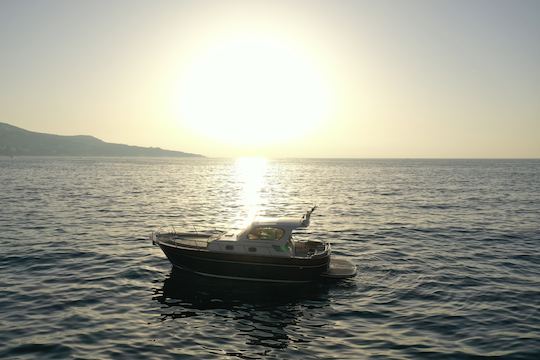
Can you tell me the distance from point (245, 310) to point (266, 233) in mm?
4898

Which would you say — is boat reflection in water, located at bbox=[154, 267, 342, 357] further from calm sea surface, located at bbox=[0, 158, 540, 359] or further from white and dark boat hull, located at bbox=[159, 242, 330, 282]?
white and dark boat hull, located at bbox=[159, 242, 330, 282]

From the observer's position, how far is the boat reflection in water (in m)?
15.2

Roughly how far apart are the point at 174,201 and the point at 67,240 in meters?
29.0

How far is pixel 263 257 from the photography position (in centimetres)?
2112

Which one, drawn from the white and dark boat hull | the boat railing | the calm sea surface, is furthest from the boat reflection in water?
the boat railing

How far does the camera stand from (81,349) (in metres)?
13.9

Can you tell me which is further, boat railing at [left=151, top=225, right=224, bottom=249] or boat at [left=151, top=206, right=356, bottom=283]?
boat railing at [left=151, top=225, right=224, bottom=249]

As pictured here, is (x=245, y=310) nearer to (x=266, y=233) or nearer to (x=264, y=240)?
(x=264, y=240)

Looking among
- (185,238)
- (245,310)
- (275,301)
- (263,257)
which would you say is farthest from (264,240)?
(185,238)

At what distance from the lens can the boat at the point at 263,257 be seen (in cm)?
2111

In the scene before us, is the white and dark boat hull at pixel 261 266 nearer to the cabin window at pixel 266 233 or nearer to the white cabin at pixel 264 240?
the white cabin at pixel 264 240

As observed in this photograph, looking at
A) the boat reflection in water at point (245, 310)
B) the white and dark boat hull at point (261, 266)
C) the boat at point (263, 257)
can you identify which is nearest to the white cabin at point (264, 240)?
the boat at point (263, 257)

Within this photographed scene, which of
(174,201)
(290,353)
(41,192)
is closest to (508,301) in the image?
(290,353)

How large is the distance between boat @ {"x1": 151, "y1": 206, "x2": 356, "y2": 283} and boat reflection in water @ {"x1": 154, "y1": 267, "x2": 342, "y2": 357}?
47 cm
